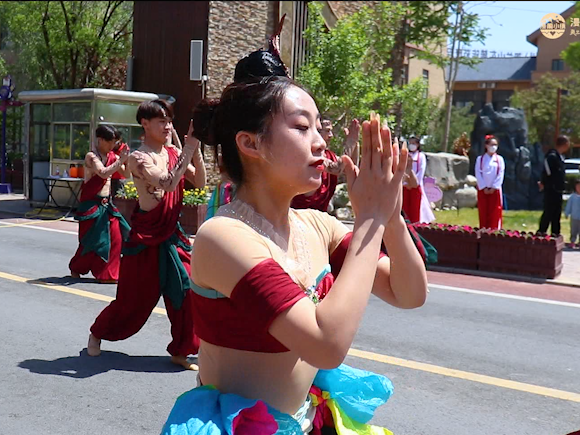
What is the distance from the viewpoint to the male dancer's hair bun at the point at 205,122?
224cm

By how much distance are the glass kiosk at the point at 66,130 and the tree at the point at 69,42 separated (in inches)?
296

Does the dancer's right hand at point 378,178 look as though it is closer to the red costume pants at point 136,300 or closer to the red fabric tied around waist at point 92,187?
the red costume pants at point 136,300

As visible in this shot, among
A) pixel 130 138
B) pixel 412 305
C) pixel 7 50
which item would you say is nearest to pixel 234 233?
pixel 412 305

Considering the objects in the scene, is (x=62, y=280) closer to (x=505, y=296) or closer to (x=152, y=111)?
(x=152, y=111)

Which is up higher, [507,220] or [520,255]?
[520,255]

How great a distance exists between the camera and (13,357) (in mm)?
5984

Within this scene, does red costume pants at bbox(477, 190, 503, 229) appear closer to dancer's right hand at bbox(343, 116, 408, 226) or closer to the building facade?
dancer's right hand at bbox(343, 116, 408, 226)

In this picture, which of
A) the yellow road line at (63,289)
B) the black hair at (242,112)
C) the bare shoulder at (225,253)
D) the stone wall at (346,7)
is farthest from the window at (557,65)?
the bare shoulder at (225,253)

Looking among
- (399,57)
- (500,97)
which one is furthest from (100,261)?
(500,97)

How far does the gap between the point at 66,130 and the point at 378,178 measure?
58.8 ft

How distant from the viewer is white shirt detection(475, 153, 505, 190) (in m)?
14.9

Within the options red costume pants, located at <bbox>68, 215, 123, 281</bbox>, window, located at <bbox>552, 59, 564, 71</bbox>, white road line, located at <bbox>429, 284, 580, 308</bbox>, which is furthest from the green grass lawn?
window, located at <bbox>552, 59, 564, 71</bbox>

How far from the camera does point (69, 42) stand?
88.3 feet

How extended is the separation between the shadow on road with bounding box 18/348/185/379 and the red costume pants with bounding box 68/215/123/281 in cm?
305
